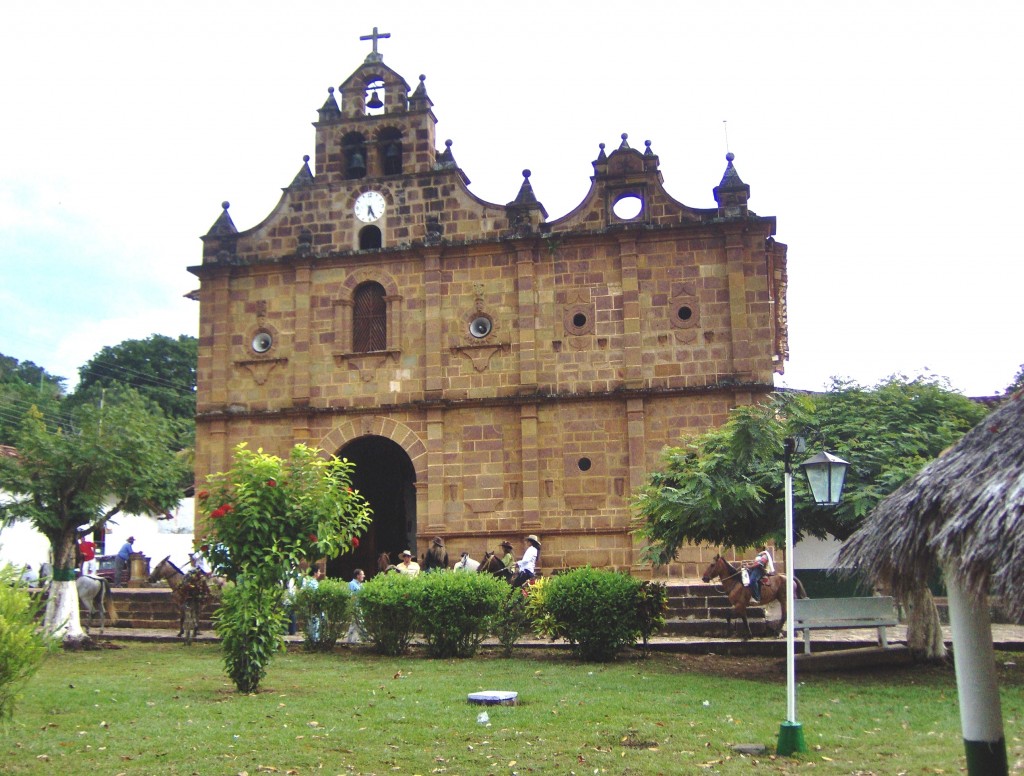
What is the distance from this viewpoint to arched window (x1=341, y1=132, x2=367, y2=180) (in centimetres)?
2523

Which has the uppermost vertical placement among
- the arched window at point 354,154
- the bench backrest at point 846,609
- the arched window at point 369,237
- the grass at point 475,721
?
the arched window at point 354,154

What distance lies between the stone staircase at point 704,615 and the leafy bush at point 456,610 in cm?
297

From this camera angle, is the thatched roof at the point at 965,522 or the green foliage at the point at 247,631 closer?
the thatched roof at the point at 965,522

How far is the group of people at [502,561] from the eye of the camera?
61.6 feet

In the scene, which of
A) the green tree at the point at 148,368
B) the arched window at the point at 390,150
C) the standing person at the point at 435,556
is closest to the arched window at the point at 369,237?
the arched window at the point at 390,150

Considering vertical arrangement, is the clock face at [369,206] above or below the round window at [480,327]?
above

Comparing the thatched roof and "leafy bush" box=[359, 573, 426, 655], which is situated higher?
the thatched roof

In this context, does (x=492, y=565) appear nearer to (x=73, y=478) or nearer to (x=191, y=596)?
(x=191, y=596)

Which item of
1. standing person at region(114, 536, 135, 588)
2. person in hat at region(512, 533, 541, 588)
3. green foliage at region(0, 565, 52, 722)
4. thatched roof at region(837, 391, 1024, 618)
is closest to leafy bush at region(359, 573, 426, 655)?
person in hat at region(512, 533, 541, 588)

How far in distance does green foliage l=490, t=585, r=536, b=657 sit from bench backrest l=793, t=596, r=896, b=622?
3.91 meters

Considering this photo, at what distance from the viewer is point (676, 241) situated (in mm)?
23000

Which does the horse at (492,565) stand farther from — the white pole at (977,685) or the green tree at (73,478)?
the white pole at (977,685)

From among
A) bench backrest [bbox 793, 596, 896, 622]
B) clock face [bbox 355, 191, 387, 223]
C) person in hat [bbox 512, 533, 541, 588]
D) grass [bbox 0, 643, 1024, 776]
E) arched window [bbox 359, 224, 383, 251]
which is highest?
clock face [bbox 355, 191, 387, 223]

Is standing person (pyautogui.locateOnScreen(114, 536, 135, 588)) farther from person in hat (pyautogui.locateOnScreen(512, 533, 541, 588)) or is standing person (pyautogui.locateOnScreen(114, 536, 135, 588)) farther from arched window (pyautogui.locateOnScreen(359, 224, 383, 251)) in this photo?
person in hat (pyautogui.locateOnScreen(512, 533, 541, 588))
